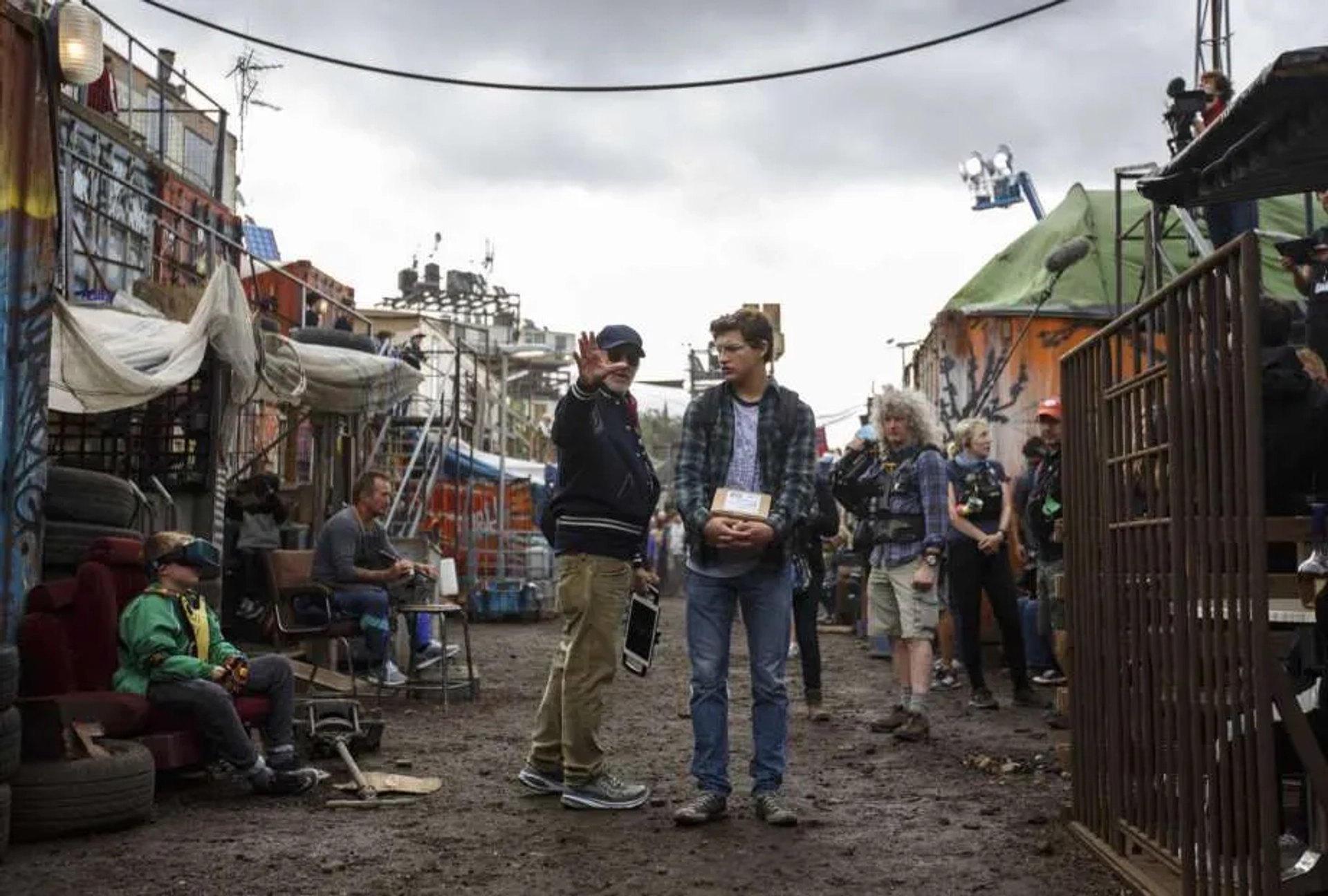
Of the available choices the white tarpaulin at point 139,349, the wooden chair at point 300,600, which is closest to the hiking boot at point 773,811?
the wooden chair at point 300,600

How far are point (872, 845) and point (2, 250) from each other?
16.7 ft

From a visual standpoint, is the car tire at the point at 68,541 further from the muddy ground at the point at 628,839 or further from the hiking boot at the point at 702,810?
the hiking boot at the point at 702,810

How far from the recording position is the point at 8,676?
5871 mm

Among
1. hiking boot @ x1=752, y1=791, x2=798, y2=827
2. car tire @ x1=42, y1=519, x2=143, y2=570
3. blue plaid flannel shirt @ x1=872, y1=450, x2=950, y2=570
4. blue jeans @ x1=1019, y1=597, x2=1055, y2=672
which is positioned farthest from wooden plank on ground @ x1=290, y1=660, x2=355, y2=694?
blue jeans @ x1=1019, y1=597, x2=1055, y2=672

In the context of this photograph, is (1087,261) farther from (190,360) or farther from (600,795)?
(600,795)

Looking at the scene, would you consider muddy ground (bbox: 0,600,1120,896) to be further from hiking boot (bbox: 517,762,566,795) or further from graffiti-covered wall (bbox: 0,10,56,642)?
graffiti-covered wall (bbox: 0,10,56,642)

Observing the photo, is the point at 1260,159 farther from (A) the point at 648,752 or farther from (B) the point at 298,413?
(B) the point at 298,413

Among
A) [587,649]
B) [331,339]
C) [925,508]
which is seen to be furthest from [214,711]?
[331,339]

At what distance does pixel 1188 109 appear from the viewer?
10.4 m

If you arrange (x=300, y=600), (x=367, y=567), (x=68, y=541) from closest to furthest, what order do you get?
(x=68, y=541), (x=300, y=600), (x=367, y=567)

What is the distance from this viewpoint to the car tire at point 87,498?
866 centimetres

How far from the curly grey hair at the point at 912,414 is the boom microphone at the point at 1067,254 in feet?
18.8

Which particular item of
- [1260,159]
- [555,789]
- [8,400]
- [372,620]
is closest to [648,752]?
[555,789]

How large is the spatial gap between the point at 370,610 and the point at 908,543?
4328 millimetres
